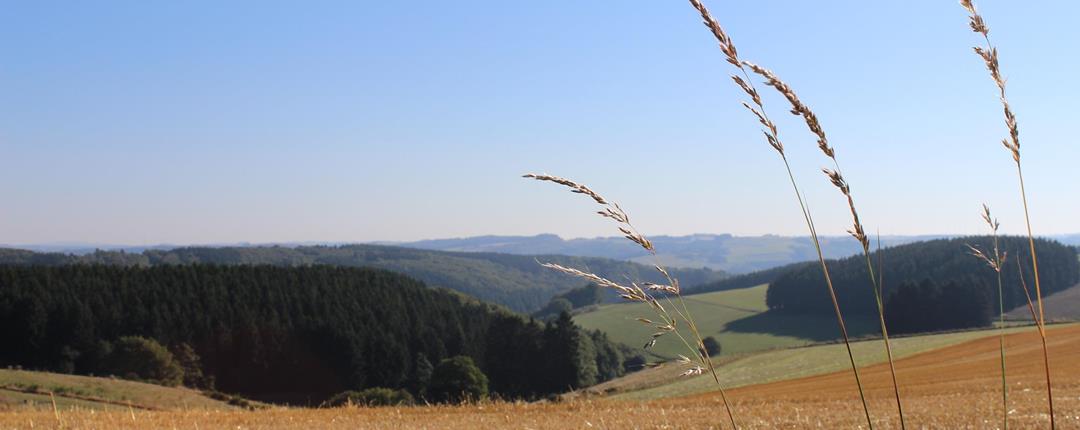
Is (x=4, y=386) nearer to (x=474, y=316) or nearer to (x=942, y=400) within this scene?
(x=942, y=400)

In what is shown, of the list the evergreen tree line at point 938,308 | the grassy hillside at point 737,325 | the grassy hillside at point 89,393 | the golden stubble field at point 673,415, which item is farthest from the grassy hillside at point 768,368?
the evergreen tree line at point 938,308

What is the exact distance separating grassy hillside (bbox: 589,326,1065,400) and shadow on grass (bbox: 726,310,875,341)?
50291mm

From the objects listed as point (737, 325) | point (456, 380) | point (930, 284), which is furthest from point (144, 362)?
point (930, 284)

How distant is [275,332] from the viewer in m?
95.7

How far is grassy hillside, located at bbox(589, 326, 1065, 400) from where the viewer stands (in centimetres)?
4356

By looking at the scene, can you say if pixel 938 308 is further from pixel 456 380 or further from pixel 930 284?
pixel 456 380

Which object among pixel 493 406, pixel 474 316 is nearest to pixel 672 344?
pixel 474 316

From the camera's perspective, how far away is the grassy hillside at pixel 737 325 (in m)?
114

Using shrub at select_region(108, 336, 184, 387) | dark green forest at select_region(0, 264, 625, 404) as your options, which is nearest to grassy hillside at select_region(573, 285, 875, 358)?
dark green forest at select_region(0, 264, 625, 404)

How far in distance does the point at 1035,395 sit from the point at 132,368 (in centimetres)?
7783

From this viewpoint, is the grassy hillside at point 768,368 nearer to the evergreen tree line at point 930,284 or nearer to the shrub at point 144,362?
the evergreen tree line at point 930,284

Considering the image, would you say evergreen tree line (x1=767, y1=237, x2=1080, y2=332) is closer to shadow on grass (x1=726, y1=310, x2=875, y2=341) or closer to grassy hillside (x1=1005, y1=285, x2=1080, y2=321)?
grassy hillside (x1=1005, y1=285, x2=1080, y2=321)

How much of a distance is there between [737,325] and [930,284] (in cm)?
3157

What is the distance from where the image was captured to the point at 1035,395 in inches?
663
